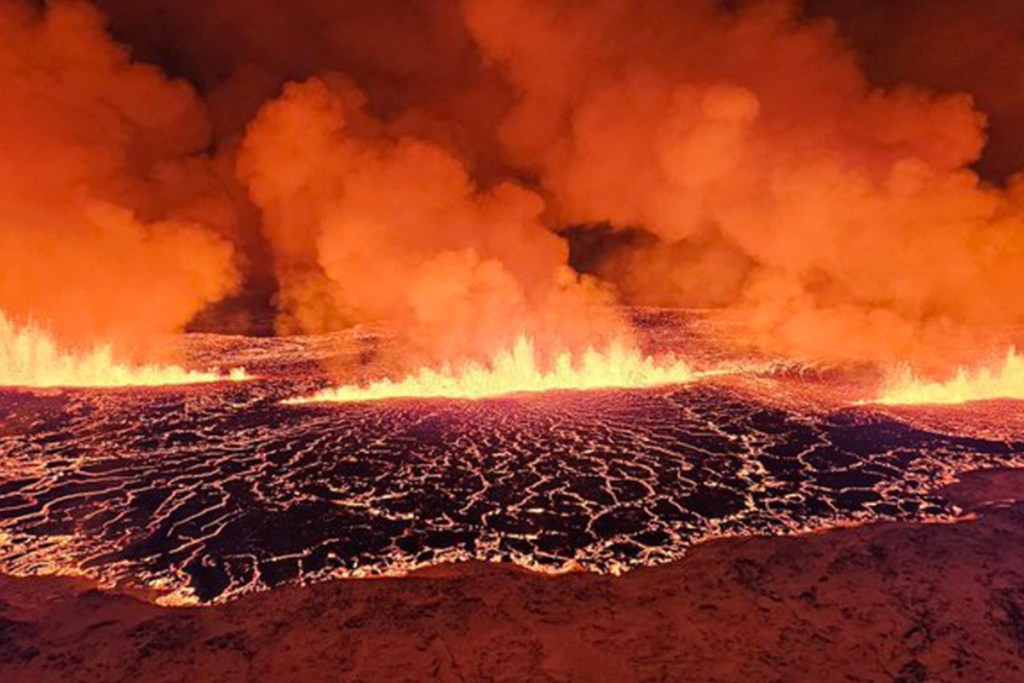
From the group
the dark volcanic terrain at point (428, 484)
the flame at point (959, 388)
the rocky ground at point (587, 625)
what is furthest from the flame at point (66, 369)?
the flame at point (959, 388)

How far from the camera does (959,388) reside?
48.9 feet

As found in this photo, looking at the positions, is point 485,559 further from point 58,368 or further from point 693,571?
point 58,368

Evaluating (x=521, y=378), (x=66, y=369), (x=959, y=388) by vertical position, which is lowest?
(x=959, y=388)

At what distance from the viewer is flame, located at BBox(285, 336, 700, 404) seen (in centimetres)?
1642

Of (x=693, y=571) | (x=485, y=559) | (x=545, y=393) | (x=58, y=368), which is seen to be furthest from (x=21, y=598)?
(x=58, y=368)

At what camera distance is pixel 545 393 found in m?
16.4

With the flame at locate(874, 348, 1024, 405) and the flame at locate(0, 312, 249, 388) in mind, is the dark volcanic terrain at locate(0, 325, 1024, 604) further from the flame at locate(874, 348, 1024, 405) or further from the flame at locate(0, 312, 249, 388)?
the flame at locate(0, 312, 249, 388)

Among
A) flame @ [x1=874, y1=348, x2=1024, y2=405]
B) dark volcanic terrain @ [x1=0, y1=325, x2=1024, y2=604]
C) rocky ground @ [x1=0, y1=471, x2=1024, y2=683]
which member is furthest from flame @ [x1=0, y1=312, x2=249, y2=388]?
flame @ [x1=874, y1=348, x2=1024, y2=405]

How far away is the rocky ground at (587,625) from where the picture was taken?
4.03 meters

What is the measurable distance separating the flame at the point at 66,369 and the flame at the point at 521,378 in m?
6.56

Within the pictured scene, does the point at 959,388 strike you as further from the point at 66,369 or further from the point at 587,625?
the point at 66,369

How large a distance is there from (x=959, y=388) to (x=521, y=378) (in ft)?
38.1

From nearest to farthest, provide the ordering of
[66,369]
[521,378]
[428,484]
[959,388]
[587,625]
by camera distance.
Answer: [587,625], [428,484], [959,388], [521,378], [66,369]

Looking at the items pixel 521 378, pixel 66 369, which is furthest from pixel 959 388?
pixel 66 369
